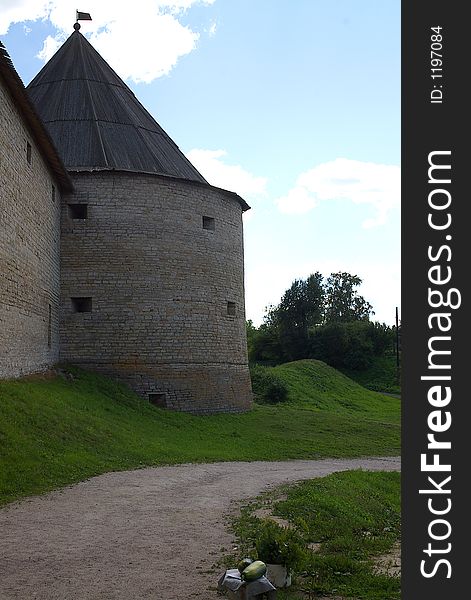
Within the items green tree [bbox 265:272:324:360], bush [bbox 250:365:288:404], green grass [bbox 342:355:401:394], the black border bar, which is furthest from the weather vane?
green tree [bbox 265:272:324:360]

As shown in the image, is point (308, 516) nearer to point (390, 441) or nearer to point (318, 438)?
point (318, 438)

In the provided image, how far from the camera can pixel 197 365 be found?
Result: 20453 mm

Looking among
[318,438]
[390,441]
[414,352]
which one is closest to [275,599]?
[414,352]

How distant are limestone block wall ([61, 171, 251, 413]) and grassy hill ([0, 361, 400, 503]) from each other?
0.96 meters

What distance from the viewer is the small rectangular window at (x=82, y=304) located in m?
19.6

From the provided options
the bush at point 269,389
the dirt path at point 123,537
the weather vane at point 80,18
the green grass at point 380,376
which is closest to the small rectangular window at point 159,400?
the bush at point 269,389

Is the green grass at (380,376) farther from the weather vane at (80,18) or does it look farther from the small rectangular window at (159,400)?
the weather vane at (80,18)

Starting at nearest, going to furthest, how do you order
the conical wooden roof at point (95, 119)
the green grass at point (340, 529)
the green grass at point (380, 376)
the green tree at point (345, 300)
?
the green grass at point (340, 529), the conical wooden roof at point (95, 119), the green grass at point (380, 376), the green tree at point (345, 300)

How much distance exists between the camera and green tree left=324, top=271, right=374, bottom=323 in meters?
67.6

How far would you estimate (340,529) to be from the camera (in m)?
7.91

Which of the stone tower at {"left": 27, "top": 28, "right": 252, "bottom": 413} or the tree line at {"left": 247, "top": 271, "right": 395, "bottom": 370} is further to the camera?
the tree line at {"left": 247, "top": 271, "right": 395, "bottom": 370}

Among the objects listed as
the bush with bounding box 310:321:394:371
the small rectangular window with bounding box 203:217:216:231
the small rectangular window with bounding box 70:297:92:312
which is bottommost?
the bush with bounding box 310:321:394:371

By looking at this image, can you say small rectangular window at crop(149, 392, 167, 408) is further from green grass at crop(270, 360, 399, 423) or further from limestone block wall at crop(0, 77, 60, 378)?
green grass at crop(270, 360, 399, 423)

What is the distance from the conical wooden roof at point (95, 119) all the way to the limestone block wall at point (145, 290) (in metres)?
0.98
